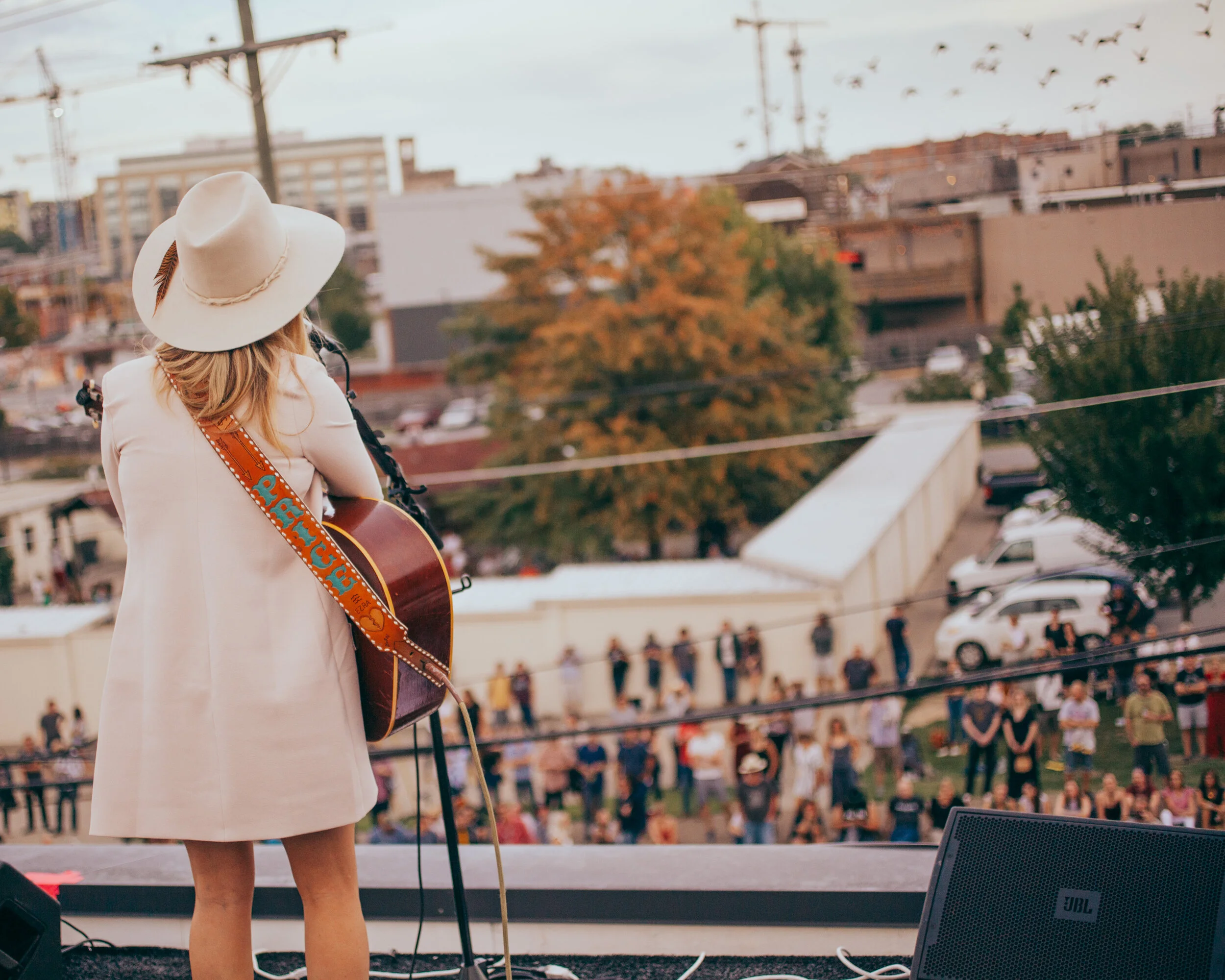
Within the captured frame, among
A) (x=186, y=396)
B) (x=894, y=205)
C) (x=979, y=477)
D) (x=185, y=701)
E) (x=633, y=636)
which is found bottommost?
(x=633, y=636)

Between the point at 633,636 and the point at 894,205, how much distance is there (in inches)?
230

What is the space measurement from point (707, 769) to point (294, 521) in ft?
29.2

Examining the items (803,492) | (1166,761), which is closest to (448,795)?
(1166,761)

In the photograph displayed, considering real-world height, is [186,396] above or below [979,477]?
above

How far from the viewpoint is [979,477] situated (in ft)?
53.1

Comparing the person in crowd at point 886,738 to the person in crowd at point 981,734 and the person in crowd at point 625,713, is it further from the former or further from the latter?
the person in crowd at point 625,713

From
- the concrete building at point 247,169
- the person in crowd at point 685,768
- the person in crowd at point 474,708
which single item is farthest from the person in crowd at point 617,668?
the concrete building at point 247,169

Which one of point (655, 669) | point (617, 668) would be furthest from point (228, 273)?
point (617, 668)

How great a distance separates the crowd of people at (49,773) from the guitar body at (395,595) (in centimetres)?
895

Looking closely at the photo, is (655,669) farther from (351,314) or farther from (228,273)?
(351,314)

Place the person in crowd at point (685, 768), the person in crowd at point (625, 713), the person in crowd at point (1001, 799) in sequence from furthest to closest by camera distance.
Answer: the person in crowd at point (625, 713) < the person in crowd at point (685, 768) < the person in crowd at point (1001, 799)

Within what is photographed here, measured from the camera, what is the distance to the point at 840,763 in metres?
9.26

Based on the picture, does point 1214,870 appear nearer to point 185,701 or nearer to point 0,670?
point 185,701

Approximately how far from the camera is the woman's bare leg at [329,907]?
175 centimetres
